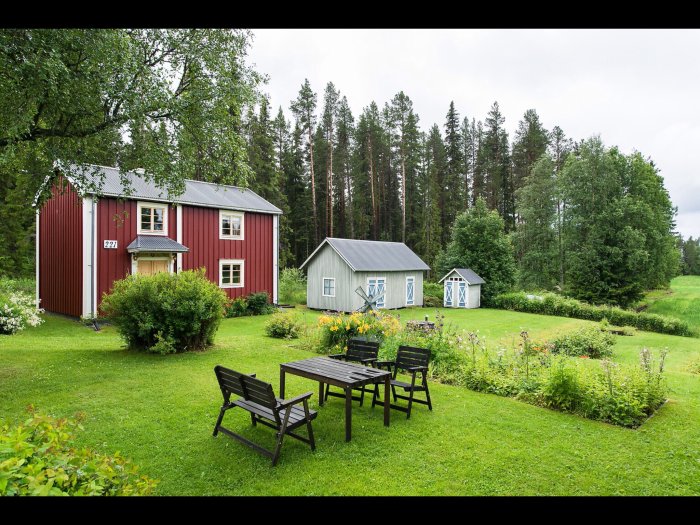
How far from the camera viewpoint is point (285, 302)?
81.9 ft

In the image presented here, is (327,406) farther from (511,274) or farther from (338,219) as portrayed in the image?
(338,219)

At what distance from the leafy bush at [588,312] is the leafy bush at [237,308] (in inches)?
646

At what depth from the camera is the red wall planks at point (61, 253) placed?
15.8 metres

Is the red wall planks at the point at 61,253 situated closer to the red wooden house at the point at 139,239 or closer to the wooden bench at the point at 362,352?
the red wooden house at the point at 139,239

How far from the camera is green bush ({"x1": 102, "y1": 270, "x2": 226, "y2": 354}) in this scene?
9250 millimetres

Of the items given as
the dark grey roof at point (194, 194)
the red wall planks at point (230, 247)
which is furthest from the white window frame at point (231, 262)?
the dark grey roof at point (194, 194)

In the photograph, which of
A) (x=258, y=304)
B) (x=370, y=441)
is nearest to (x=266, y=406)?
(x=370, y=441)

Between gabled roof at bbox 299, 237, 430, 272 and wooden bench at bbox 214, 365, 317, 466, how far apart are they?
1607 cm

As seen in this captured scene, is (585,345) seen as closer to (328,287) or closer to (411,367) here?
(411,367)

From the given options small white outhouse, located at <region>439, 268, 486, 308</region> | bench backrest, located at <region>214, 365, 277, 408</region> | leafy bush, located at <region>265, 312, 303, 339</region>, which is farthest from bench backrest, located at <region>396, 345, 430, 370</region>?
small white outhouse, located at <region>439, 268, 486, 308</region>

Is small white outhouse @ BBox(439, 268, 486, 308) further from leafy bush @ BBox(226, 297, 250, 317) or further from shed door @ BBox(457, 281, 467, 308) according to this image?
leafy bush @ BBox(226, 297, 250, 317)

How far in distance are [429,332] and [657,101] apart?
6386mm

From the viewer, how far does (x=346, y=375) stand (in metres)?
5.39

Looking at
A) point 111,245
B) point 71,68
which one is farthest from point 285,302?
point 71,68
